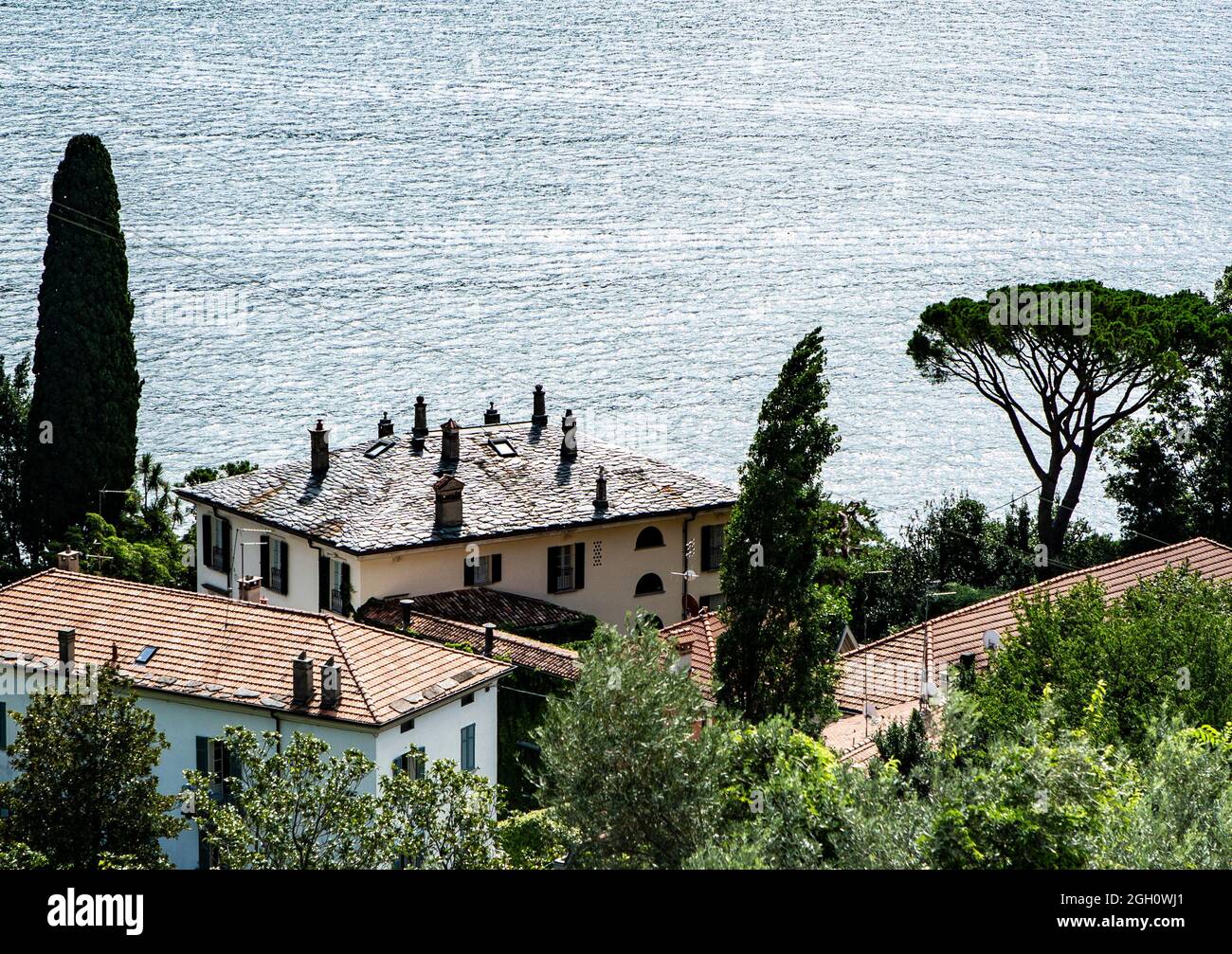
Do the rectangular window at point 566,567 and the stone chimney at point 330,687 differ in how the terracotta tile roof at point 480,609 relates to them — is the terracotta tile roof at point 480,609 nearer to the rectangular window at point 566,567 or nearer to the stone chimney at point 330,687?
the rectangular window at point 566,567

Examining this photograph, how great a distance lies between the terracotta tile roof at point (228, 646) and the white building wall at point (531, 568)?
12354 millimetres

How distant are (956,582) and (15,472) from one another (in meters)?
36.3

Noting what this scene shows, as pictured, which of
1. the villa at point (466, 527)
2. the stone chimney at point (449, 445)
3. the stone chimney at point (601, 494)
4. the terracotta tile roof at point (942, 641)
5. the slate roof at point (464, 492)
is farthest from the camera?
the stone chimney at point (449, 445)

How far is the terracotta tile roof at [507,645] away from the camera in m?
43.0

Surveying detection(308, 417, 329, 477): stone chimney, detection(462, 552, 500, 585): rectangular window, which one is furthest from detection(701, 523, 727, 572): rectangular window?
detection(308, 417, 329, 477): stone chimney

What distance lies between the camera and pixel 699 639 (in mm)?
49344

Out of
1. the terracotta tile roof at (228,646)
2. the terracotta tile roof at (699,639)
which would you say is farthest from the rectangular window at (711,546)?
the terracotta tile roof at (228,646)

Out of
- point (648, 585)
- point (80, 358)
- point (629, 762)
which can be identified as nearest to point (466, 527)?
point (648, 585)

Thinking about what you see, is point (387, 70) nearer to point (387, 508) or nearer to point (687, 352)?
point (687, 352)

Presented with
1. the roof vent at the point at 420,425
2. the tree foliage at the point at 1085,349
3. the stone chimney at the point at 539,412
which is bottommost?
the roof vent at the point at 420,425

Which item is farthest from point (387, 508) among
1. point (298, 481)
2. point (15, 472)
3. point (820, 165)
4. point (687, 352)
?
point (820, 165)

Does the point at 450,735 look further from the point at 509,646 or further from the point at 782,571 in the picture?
the point at 782,571

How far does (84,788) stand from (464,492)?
31419 millimetres
